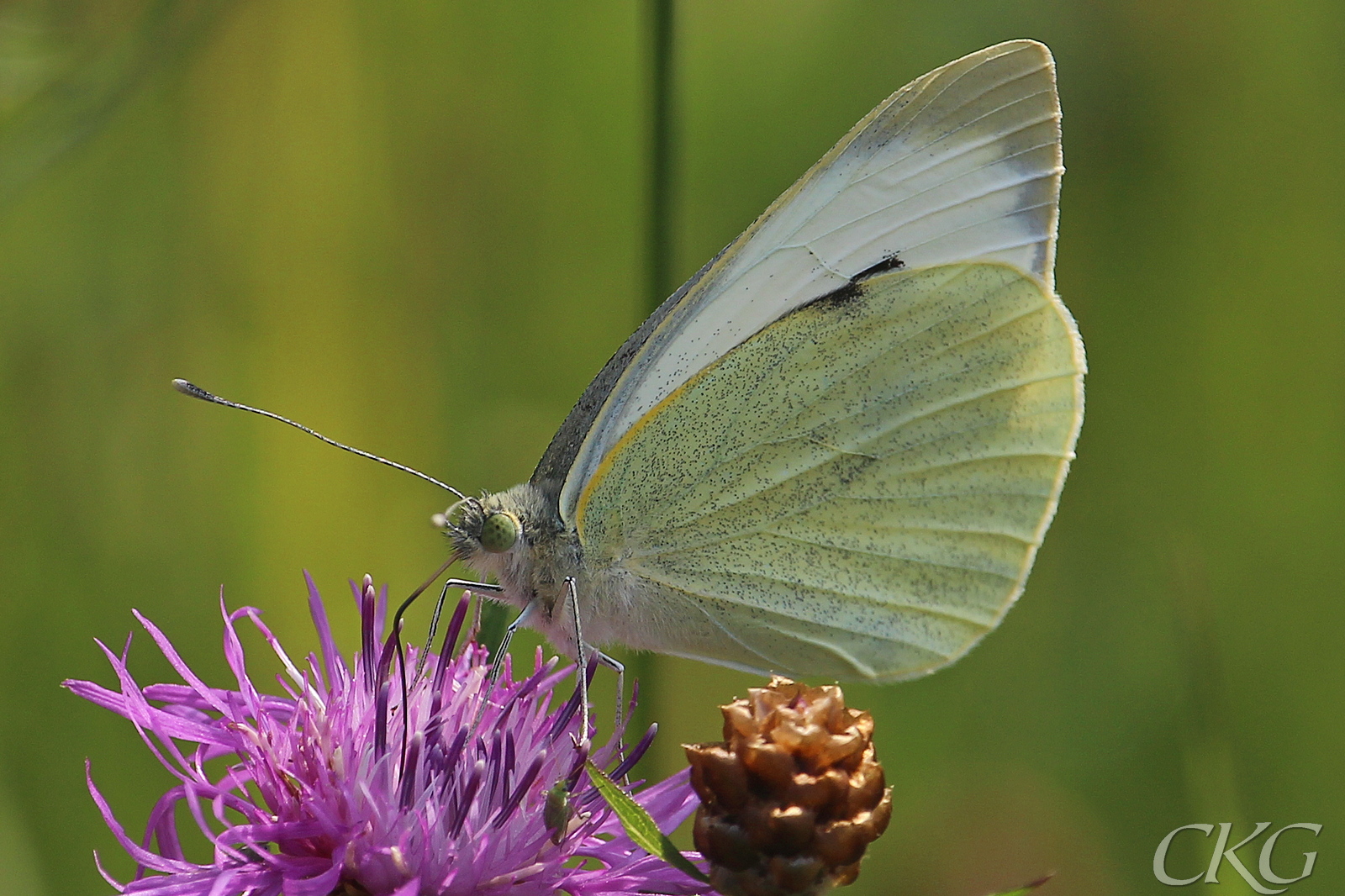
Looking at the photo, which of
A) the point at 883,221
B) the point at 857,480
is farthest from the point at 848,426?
the point at 883,221

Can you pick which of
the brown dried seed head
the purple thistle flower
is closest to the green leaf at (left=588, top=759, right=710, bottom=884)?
the brown dried seed head

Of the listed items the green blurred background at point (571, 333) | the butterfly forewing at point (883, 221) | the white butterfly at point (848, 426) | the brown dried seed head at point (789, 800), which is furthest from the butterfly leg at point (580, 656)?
the green blurred background at point (571, 333)

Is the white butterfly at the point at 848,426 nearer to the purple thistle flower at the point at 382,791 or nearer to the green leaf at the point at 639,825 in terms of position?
the purple thistle flower at the point at 382,791

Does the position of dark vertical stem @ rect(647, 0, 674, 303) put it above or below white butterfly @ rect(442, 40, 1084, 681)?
above

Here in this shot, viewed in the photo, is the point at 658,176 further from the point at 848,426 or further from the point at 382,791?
the point at 382,791

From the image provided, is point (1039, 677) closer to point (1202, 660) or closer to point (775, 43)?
point (1202, 660)

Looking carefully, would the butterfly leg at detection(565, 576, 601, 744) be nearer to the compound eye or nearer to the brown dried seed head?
the compound eye
